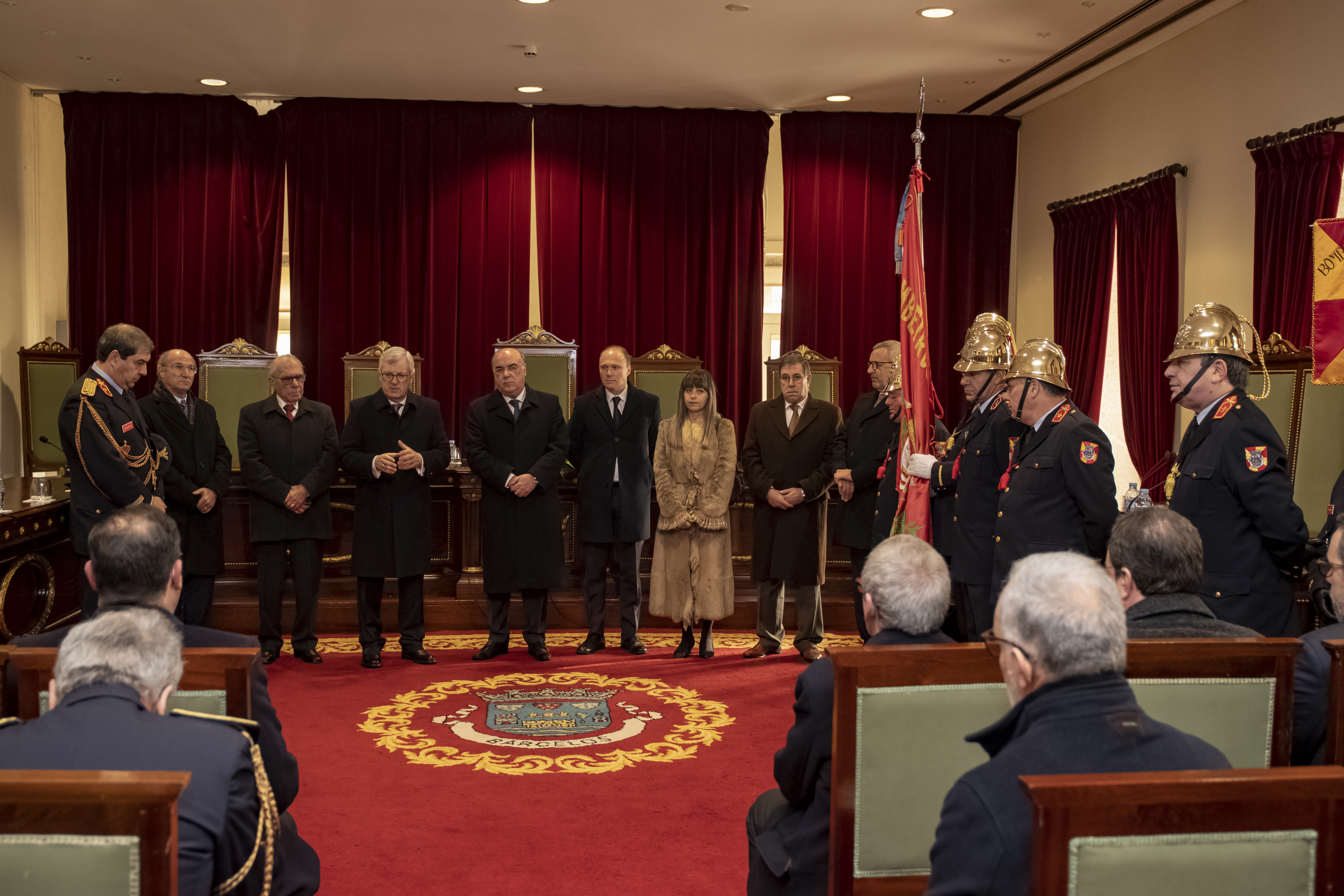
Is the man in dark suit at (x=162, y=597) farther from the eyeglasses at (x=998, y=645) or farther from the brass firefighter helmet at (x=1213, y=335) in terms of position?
the brass firefighter helmet at (x=1213, y=335)

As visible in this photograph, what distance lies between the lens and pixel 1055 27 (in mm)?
6254

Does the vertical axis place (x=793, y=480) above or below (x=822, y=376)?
below

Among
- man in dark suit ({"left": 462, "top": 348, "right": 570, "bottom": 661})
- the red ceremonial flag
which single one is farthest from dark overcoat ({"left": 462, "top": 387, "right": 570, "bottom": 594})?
the red ceremonial flag

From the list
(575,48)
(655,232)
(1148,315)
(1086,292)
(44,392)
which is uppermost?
(575,48)

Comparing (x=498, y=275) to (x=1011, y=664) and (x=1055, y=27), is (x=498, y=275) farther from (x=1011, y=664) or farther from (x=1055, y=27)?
(x=1011, y=664)

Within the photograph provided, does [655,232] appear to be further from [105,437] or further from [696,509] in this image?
[105,437]

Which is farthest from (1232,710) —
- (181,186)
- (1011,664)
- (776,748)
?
(181,186)

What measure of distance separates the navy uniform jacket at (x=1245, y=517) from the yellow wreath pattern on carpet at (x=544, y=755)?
1870 mm

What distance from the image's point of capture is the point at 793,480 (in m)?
5.57

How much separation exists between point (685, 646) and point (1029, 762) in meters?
4.38

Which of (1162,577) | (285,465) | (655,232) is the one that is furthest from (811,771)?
(655,232)

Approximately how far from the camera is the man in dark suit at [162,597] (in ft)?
7.01

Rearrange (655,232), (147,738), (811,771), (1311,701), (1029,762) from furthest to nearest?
(655,232), (811,771), (1311,701), (147,738), (1029,762)

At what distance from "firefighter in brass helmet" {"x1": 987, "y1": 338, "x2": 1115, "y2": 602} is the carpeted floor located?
4.02 ft
